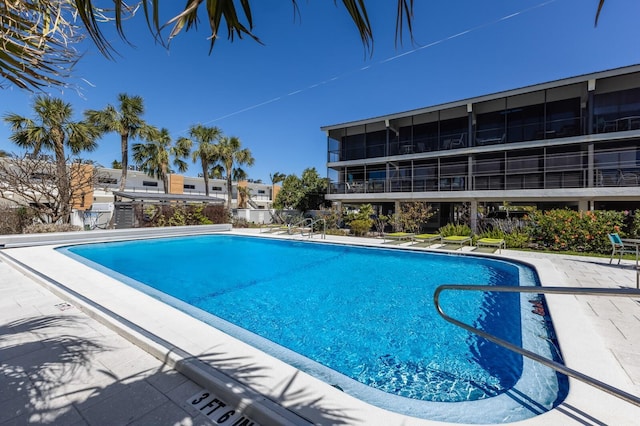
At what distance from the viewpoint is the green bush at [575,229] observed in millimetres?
11203

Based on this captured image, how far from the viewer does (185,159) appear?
2677cm

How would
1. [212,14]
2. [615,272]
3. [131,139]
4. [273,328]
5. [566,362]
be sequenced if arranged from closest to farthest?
[212,14]
[566,362]
[273,328]
[615,272]
[131,139]

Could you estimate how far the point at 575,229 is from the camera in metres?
11.9

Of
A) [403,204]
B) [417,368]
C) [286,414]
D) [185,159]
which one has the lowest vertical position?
[417,368]

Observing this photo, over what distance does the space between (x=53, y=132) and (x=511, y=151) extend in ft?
86.2


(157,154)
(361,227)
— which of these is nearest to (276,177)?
(157,154)

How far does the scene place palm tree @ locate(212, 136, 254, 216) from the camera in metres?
26.5

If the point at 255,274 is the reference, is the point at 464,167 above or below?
above

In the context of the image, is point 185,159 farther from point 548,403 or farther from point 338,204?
point 548,403

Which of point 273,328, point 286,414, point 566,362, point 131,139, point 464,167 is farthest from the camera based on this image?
point 131,139

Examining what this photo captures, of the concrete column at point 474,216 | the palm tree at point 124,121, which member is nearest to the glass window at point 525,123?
the concrete column at point 474,216

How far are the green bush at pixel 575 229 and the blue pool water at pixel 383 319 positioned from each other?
4.25 m

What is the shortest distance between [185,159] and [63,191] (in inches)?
450

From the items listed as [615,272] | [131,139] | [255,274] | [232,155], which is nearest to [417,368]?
[255,274]
